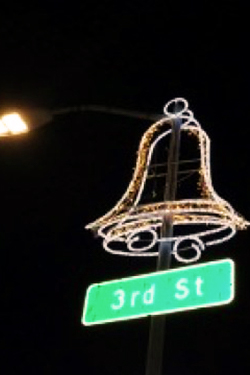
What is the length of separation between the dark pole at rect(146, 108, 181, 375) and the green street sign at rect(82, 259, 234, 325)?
36cm

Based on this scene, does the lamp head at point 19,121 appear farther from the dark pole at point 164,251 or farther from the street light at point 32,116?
the dark pole at point 164,251

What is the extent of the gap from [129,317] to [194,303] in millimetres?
576

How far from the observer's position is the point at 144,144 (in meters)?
7.97

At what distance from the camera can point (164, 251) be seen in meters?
6.77

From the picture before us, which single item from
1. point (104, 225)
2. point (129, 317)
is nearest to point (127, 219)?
point (104, 225)

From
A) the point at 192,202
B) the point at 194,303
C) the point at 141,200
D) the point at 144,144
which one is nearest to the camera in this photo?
the point at 194,303

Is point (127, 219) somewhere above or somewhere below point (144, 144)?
below

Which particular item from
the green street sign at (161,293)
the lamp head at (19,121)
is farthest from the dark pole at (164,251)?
the lamp head at (19,121)

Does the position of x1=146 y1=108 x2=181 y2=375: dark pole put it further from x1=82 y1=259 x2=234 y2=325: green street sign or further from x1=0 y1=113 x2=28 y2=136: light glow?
x1=0 y1=113 x2=28 y2=136: light glow

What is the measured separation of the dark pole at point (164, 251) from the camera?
20.0ft

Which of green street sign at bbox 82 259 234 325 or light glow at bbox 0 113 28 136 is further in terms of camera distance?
light glow at bbox 0 113 28 136

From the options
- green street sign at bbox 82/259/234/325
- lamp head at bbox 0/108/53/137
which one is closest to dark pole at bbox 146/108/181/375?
green street sign at bbox 82/259/234/325

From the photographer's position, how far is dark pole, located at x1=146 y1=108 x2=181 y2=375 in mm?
6086

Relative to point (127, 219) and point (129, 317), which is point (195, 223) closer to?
point (127, 219)
